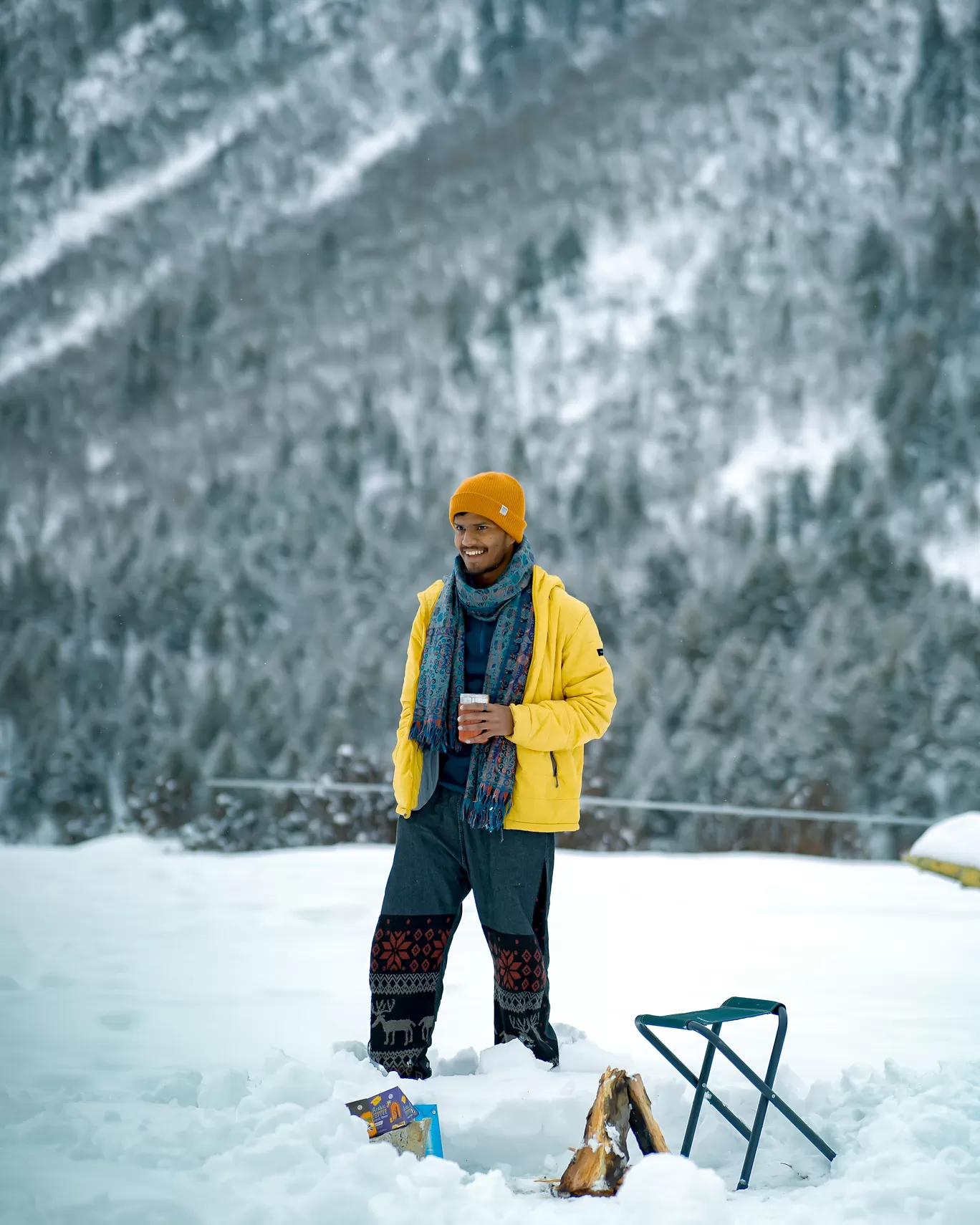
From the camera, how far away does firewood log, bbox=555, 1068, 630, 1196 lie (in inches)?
69.6

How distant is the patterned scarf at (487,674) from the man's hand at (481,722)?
8 centimetres

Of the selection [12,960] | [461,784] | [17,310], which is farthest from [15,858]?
[17,310]

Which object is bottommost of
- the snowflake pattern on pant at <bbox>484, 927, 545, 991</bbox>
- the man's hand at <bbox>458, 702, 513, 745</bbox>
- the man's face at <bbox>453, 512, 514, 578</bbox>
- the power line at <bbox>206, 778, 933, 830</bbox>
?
the power line at <bbox>206, 778, 933, 830</bbox>

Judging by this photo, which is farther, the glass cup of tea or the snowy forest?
the snowy forest

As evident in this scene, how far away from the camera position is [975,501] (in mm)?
12430

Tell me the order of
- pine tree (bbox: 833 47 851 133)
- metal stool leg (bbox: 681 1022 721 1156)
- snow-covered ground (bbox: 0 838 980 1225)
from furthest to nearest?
pine tree (bbox: 833 47 851 133) < metal stool leg (bbox: 681 1022 721 1156) < snow-covered ground (bbox: 0 838 980 1225)

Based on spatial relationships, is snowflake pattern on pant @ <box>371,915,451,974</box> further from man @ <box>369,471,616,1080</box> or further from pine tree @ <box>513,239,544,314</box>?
pine tree @ <box>513,239,544,314</box>

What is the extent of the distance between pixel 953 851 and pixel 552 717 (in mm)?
4309

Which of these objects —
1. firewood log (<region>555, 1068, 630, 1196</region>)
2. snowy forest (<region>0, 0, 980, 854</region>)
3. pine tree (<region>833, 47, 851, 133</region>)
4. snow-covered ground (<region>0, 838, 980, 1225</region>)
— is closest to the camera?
snow-covered ground (<region>0, 838, 980, 1225</region>)

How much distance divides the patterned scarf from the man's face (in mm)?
32

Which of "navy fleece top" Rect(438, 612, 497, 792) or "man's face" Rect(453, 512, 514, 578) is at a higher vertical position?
"man's face" Rect(453, 512, 514, 578)

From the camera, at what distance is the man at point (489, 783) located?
7.29ft

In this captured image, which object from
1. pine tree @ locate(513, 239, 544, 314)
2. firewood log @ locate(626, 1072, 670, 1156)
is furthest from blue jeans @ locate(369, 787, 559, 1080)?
pine tree @ locate(513, 239, 544, 314)

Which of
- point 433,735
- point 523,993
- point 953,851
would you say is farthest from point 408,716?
point 953,851
